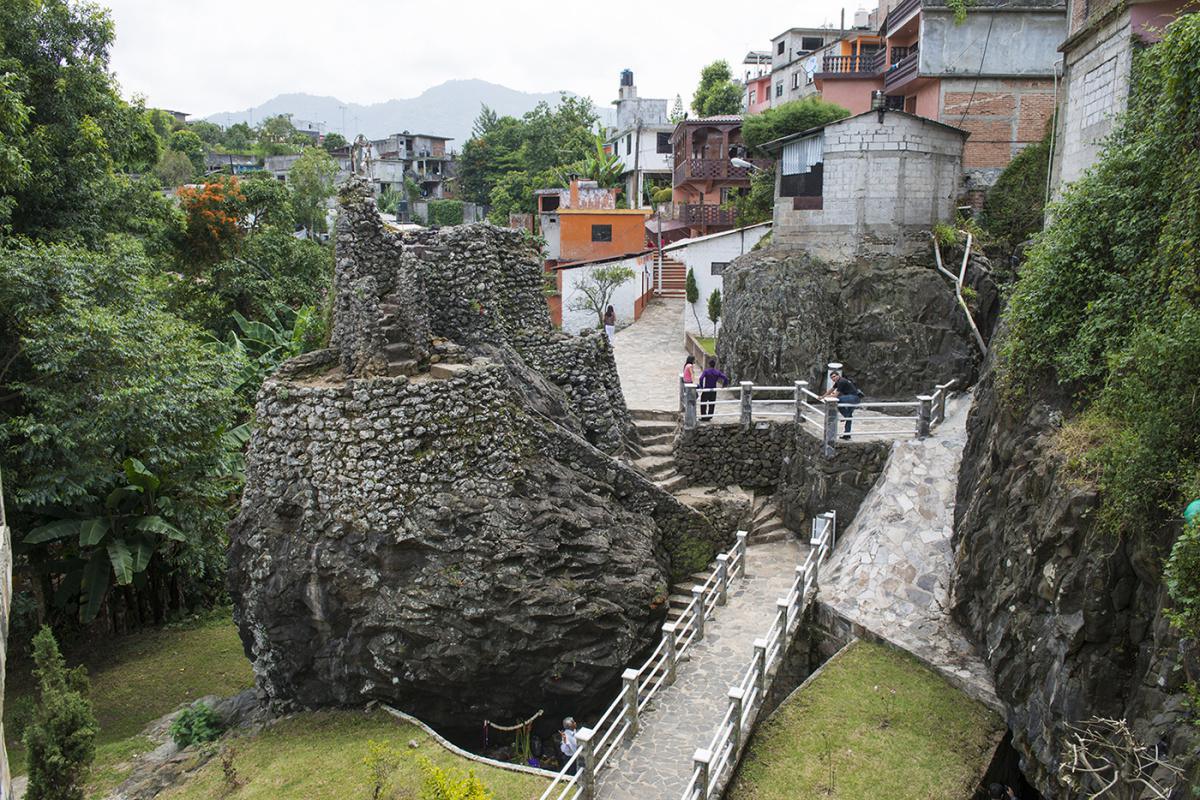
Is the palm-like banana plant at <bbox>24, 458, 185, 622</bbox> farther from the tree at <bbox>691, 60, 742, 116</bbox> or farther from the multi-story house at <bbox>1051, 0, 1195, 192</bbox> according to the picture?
the tree at <bbox>691, 60, 742, 116</bbox>

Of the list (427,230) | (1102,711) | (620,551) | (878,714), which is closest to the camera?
(1102,711)

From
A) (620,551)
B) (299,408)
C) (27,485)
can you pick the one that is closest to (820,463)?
(620,551)

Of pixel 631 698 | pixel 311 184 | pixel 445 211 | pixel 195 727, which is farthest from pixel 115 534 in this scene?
pixel 445 211

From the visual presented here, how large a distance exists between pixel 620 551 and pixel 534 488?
1.90 meters

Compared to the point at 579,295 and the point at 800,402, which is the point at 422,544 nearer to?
the point at 800,402

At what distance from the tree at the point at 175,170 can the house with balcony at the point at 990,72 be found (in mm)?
44367

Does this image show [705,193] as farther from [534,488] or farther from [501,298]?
[534,488]

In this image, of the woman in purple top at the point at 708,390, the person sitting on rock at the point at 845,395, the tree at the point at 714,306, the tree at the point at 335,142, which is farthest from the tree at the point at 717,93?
the tree at the point at 335,142

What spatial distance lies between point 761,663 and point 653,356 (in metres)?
16.7

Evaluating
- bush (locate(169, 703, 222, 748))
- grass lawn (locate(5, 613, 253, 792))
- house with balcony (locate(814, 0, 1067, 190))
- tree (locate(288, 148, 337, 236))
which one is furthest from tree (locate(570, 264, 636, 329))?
bush (locate(169, 703, 222, 748))

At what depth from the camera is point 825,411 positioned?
16.0m

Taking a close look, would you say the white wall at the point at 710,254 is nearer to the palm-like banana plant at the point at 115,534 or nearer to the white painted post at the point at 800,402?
the white painted post at the point at 800,402

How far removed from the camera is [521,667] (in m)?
12.0

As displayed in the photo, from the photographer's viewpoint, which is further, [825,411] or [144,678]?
[825,411]
